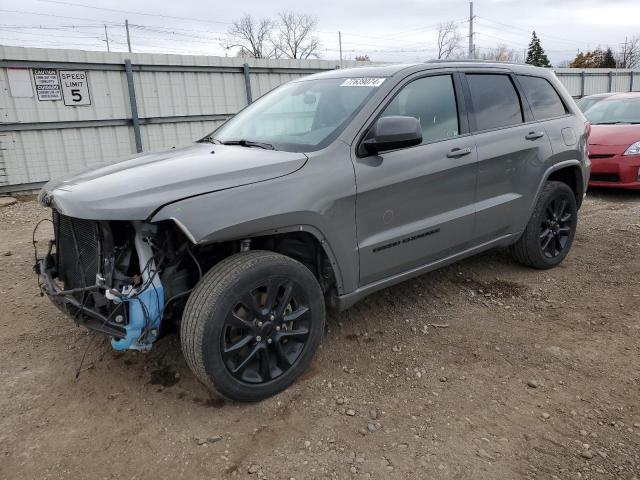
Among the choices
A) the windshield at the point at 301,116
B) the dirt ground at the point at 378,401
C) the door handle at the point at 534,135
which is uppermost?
the windshield at the point at 301,116

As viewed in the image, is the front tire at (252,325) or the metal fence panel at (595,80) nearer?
the front tire at (252,325)

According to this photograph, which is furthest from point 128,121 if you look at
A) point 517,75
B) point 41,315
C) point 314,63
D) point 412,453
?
point 412,453

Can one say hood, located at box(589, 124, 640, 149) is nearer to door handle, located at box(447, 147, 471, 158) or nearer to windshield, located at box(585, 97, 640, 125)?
windshield, located at box(585, 97, 640, 125)

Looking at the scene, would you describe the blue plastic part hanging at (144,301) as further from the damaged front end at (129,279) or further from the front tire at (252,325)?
the front tire at (252,325)

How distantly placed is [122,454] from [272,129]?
7.12ft

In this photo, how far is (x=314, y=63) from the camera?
39.3 feet

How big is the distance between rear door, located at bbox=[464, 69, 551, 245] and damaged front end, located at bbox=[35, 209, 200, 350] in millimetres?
→ 2232

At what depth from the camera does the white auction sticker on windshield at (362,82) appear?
3.30m

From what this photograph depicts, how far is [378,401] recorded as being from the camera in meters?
2.73

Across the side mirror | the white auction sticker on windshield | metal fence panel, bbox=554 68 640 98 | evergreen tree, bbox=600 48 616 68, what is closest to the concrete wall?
the white auction sticker on windshield

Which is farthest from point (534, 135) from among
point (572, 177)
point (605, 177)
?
point (605, 177)

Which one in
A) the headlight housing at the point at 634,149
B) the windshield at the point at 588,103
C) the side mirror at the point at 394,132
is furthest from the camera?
the windshield at the point at 588,103

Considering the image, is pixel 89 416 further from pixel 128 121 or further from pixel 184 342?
pixel 128 121

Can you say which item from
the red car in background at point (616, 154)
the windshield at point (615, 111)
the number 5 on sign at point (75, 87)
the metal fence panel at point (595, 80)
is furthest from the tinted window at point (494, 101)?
the metal fence panel at point (595, 80)
